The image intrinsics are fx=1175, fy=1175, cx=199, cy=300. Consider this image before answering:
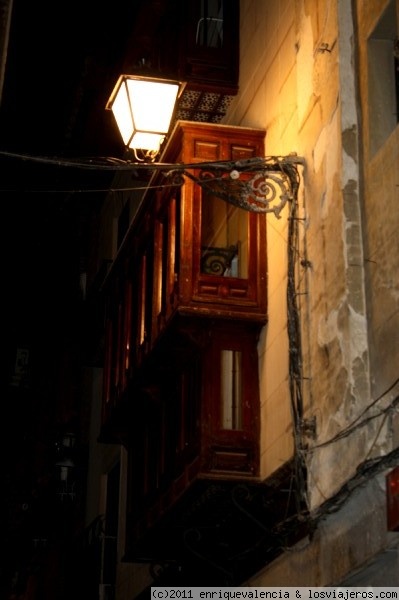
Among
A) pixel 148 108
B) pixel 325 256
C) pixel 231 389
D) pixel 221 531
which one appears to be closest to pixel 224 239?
pixel 231 389

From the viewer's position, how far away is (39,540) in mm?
30578

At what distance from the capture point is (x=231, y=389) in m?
14.9

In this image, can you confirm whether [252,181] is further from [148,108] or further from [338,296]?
[338,296]

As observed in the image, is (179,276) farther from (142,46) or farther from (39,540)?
(39,540)

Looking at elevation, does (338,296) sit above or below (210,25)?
below

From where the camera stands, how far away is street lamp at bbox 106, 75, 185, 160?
42.1 feet

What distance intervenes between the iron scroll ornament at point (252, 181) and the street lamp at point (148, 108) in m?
0.49

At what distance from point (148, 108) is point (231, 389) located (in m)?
3.93

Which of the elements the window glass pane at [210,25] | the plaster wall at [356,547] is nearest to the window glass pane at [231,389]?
the plaster wall at [356,547]

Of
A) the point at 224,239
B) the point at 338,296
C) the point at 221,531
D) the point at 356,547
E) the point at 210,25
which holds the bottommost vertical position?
the point at 356,547

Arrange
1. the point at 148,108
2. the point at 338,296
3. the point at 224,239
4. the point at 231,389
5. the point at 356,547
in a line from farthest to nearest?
the point at 224,239 < the point at 231,389 < the point at 148,108 < the point at 338,296 < the point at 356,547

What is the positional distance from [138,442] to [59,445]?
10706 mm

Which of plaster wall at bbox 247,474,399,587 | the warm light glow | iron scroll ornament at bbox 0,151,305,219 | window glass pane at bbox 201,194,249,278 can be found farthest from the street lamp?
plaster wall at bbox 247,474,399,587

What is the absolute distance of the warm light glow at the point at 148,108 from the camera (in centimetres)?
1283
